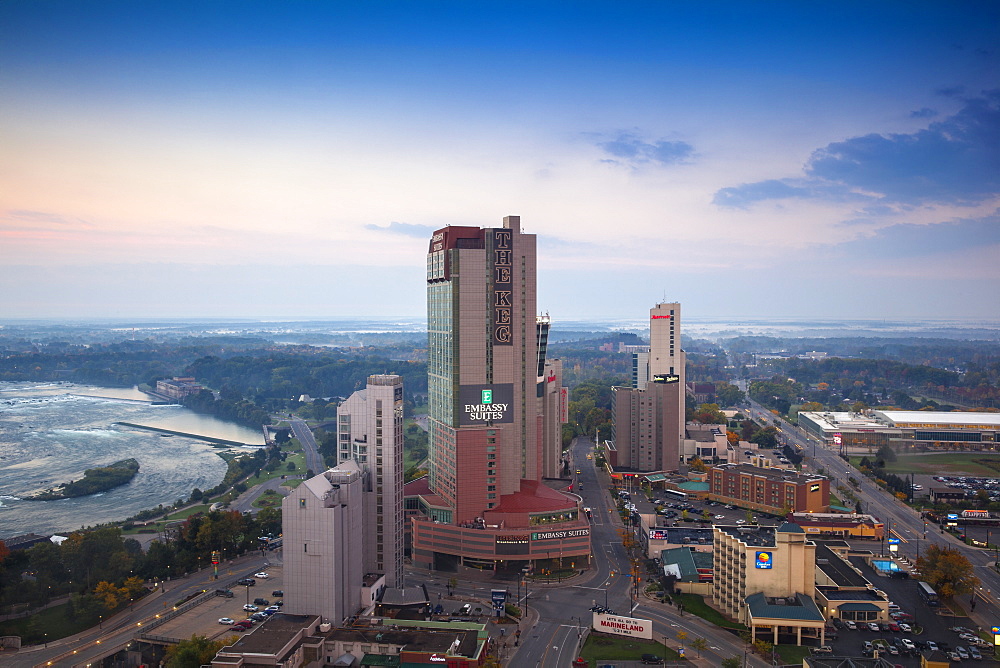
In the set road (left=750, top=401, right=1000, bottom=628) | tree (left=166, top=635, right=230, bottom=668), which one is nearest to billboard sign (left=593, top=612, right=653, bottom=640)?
road (left=750, top=401, right=1000, bottom=628)

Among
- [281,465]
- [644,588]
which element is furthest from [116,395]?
[644,588]

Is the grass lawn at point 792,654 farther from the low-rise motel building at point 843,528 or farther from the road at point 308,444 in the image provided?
the road at point 308,444

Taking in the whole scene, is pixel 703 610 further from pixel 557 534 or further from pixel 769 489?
pixel 769 489

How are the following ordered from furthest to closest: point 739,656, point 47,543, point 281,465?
point 281,465
point 47,543
point 739,656

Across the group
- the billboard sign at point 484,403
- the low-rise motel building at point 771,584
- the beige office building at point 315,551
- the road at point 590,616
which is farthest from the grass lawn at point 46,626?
the low-rise motel building at point 771,584

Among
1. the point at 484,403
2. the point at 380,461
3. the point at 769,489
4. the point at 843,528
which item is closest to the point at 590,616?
the point at 380,461

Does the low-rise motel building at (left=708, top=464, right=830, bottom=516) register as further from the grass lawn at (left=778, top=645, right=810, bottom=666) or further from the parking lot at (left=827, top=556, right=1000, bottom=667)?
the grass lawn at (left=778, top=645, right=810, bottom=666)

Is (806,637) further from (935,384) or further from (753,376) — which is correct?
(753,376)
